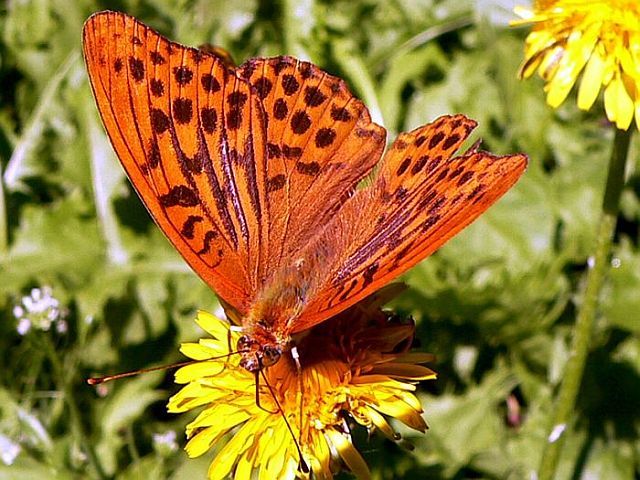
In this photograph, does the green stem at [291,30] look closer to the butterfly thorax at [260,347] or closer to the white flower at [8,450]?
the white flower at [8,450]

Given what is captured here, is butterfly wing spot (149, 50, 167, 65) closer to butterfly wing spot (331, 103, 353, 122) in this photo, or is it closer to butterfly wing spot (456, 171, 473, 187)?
butterfly wing spot (331, 103, 353, 122)

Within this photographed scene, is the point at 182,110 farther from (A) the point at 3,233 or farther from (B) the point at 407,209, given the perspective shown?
(A) the point at 3,233

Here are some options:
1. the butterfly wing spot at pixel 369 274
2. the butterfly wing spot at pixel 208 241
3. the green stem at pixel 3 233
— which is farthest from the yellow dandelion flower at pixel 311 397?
the green stem at pixel 3 233

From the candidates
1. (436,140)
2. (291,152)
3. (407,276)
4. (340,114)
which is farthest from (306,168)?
(407,276)

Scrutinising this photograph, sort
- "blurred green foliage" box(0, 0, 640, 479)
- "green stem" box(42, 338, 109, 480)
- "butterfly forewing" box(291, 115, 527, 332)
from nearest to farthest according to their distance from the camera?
"butterfly forewing" box(291, 115, 527, 332) < "green stem" box(42, 338, 109, 480) < "blurred green foliage" box(0, 0, 640, 479)

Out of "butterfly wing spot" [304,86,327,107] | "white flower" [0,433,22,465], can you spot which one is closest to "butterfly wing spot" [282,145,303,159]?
"butterfly wing spot" [304,86,327,107]

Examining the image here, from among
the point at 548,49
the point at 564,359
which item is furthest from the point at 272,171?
the point at 564,359
